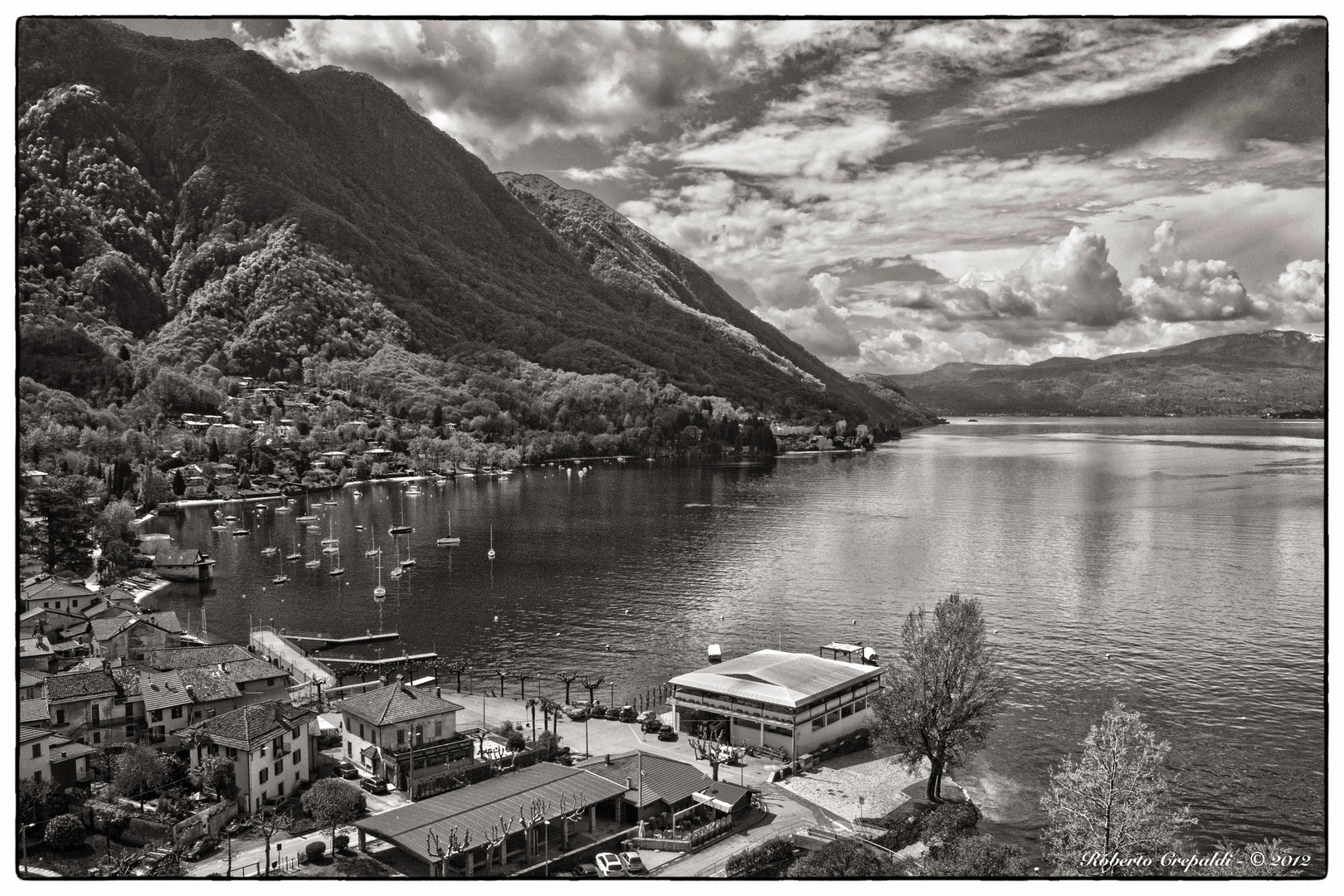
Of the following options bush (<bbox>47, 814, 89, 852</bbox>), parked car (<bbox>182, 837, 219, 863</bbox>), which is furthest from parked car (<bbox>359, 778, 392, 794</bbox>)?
bush (<bbox>47, 814, 89, 852</bbox>)

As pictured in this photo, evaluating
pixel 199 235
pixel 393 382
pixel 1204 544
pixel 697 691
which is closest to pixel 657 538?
pixel 1204 544

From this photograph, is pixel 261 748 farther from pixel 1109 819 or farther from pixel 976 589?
pixel 976 589

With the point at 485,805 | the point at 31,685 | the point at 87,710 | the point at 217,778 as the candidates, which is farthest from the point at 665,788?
the point at 31,685

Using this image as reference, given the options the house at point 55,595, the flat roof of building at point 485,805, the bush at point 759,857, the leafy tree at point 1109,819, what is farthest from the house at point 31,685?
the leafy tree at point 1109,819

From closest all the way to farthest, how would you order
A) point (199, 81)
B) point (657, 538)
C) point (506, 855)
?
1. point (506, 855)
2. point (657, 538)
3. point (199, 81)

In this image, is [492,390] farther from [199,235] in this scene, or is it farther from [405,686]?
[405,686]

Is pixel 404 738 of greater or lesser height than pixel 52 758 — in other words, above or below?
below

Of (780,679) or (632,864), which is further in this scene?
(780,679)
